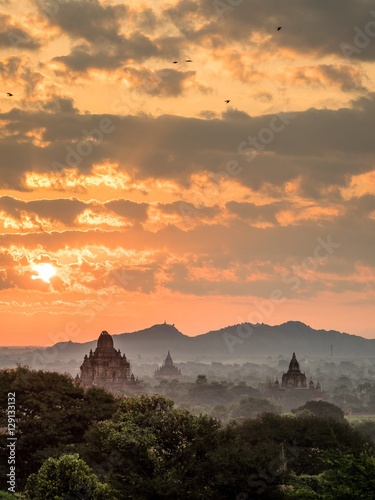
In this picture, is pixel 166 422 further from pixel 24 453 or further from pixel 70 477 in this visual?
pixel 24 453

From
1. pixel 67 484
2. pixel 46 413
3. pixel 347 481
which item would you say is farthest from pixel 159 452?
pixel 46 413

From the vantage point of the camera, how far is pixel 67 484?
48812 mm

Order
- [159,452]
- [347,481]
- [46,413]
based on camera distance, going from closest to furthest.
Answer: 1. [347,481]
2. [159,452]
3. [46,413]

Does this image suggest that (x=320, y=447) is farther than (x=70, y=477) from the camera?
Yes

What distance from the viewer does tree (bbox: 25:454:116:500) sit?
159ft

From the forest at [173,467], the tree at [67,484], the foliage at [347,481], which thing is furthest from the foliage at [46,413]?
the foliage at [347,481]

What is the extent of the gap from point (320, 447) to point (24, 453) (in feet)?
79.1

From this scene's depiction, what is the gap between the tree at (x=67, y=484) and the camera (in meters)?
48.3

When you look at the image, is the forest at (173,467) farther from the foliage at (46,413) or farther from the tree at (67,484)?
the foliage at (46,413)

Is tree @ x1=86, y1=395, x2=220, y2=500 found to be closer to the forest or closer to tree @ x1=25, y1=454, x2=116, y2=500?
the forest

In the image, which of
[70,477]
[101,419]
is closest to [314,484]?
[70,477]

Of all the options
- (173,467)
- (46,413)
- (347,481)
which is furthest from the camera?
(46,413)

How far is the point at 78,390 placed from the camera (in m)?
71.6

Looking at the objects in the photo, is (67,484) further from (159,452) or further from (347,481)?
(347,481)
